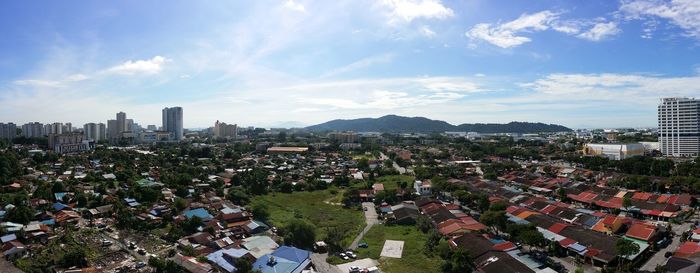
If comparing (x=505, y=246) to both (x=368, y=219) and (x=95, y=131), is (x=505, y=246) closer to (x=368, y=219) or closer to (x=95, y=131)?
(x=368, y=219)

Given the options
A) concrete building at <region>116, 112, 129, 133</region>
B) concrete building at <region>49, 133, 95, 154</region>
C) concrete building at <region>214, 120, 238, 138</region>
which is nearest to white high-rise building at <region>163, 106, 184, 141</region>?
concrete building at <region>116, 112, 129, 133</region>

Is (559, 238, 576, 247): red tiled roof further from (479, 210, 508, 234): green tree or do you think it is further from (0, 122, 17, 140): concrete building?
(0, 122, 17, 140): concrete building

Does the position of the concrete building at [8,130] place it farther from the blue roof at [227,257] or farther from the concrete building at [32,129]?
the blue roof at [227,257]

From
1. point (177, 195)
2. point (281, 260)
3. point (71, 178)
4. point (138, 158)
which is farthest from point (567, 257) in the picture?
point (138, 158)

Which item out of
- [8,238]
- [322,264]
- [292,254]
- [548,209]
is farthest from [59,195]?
[548,209]

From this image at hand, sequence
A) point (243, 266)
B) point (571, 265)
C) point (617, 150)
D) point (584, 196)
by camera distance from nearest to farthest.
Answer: point (243, 266) < point (571, 265) < point (584, 196) < point (617, 150)
